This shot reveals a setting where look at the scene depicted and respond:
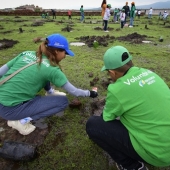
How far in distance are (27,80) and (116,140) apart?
1351 millimetres

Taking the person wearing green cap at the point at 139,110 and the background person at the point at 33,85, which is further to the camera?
the background person at the point at 33,85

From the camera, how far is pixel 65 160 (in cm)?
224

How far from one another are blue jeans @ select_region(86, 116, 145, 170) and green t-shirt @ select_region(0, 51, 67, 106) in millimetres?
745

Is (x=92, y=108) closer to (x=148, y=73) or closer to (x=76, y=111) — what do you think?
(x=76, y=111)

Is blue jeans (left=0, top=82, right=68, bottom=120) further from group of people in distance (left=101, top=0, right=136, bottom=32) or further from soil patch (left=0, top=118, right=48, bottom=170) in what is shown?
group of people in distance (left=101, top=0, right=136, bottom=32)

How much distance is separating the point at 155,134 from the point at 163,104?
276 mm

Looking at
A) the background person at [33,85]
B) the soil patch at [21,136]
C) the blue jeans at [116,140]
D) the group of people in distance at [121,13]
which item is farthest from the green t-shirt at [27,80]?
the group of people in distance at [121,13]

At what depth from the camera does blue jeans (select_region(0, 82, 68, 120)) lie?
94.2 inches

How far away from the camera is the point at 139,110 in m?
1.55

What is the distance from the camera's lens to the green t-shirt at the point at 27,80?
224cm

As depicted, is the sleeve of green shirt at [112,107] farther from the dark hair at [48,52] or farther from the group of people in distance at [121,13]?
the group of people in distance at [121,13]

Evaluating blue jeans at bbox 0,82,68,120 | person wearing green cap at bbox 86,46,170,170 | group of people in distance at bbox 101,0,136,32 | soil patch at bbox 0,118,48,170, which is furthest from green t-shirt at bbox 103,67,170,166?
group of people in distance at bbox 101,0,136,32

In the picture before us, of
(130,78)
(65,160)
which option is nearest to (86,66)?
(65,160)

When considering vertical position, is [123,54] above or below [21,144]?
above
